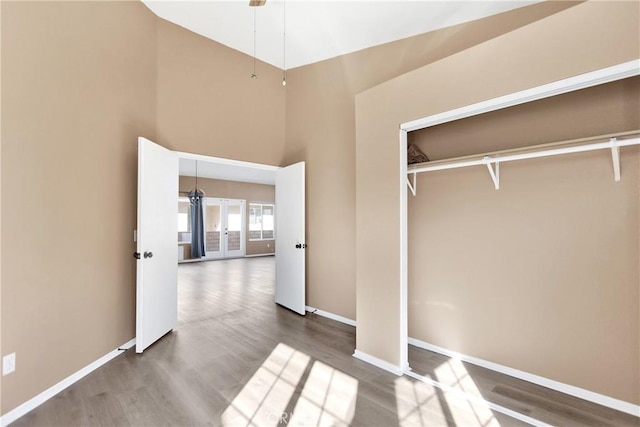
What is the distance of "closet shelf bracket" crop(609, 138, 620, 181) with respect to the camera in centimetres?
187

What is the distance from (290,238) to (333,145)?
1498 millimetres

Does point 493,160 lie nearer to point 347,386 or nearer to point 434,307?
point 434,307

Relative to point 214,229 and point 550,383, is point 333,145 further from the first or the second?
point 214,229

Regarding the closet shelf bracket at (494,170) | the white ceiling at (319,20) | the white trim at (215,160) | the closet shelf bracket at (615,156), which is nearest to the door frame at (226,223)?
the white trim at (215,160)

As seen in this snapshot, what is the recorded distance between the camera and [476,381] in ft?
7.99

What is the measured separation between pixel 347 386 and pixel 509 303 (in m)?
1.52

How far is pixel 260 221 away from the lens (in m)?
11.8

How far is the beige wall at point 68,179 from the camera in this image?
206cm

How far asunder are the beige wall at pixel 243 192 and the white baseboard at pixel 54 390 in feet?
22.7

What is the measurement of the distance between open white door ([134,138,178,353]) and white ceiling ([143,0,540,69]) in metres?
1.60

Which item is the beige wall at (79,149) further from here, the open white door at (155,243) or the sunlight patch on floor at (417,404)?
the sunlight patch on floor at (417,404)

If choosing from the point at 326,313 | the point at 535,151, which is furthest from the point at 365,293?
the point at 535,151

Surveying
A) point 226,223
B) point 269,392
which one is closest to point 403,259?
point 269,392

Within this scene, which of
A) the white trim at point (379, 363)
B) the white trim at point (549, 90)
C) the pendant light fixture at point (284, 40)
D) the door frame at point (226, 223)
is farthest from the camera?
the door frame at point (226, 223)
